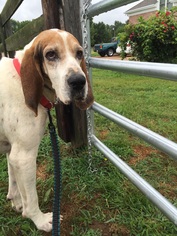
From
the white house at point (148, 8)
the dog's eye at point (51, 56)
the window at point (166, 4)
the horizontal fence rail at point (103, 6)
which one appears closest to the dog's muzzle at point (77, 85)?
the dog's eye at point (51, 56)

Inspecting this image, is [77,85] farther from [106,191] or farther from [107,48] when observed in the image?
[107,48]

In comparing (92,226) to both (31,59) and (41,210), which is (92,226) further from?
(31,59)

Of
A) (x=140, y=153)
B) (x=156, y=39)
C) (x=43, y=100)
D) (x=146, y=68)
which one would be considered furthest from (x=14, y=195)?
(x=156, y=39)

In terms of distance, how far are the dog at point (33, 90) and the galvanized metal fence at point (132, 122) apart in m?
0.24

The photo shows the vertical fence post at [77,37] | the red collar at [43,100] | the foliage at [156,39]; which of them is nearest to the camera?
the red collar at [43,100]

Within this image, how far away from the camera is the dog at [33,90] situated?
165cm

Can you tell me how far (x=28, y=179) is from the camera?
73.7 inches

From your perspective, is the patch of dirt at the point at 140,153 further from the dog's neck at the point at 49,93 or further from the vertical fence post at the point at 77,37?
the dog's neck at the point at 49,93

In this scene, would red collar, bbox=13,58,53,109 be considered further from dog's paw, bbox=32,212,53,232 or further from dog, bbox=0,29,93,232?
dog's paw, bbox=32,212,53,232

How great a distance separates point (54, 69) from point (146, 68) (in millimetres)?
619

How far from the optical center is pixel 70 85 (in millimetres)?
1598

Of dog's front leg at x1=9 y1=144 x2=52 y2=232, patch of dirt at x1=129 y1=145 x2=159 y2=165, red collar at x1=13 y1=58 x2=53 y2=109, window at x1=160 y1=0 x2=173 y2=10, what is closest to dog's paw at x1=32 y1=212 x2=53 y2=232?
dog's front leg at x1=9 y1=144 x2=52 y2=232

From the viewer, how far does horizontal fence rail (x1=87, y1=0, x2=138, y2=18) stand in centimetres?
154

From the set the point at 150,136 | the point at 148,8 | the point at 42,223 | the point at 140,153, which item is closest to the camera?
the point at 150,136
